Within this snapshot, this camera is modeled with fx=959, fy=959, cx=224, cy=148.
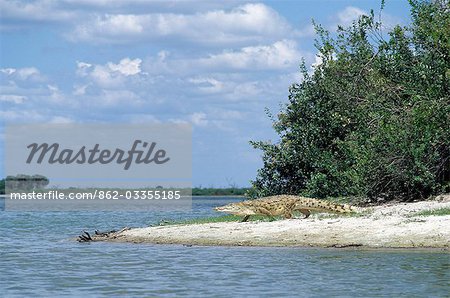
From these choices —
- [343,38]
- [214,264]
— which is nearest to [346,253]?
[214,264]

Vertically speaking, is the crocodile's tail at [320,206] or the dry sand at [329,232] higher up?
the crocodile's tail at [320,206]

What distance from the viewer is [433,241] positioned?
21844 mm

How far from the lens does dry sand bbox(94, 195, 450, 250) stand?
22391 mm

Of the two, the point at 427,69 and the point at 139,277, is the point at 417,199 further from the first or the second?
the point at 139,277

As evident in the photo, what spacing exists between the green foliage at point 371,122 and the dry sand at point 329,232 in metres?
2.79

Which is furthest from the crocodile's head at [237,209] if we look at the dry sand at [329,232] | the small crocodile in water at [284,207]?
the dry sand at [329,232]

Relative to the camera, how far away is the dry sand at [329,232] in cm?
2239

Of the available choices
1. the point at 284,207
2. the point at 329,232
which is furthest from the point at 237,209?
the point at 329,232

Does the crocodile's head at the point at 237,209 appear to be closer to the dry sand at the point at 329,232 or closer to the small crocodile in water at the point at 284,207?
the small crocodile in water at the point at 284,207

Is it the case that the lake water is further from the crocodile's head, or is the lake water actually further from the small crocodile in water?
the small crocodile in water

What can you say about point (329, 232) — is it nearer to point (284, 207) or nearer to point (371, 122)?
point (284, 207)

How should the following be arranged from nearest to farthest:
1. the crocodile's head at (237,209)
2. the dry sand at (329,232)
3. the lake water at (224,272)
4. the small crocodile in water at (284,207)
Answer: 1. the lake water at (224,272)
2. the dry sand at (329,232)
3. the small crocodile in water at (284,207)
4. the crocodile's head at (237,209)

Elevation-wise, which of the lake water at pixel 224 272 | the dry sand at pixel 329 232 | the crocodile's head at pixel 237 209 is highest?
the crocodile's head at pixel 237 209

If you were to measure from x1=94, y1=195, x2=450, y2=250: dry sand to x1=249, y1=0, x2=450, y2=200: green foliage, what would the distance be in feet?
9.16
